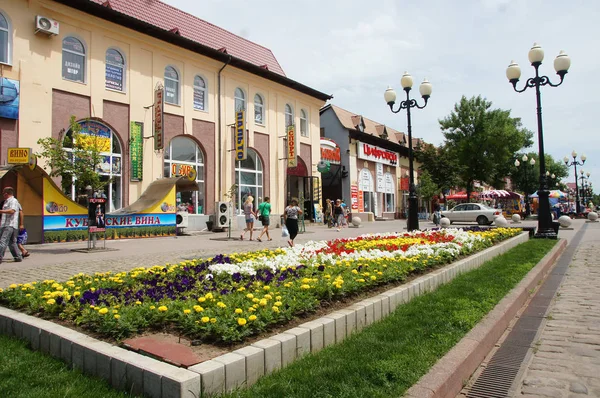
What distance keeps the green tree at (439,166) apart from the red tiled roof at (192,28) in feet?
82.6

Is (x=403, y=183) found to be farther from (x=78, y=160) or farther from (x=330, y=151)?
(x=78, y=160)

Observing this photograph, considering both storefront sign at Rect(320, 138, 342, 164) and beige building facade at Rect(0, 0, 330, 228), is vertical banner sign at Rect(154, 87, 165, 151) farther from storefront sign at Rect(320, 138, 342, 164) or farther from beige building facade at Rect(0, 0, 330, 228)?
storefront sign at Rect(320, 138, 342, 164)

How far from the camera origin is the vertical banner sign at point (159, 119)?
757 inches

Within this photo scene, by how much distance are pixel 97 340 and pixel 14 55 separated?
55.3 ft

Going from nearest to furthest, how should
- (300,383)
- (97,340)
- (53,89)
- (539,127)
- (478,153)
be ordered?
(300,383), (97,340), (539,127), (53,89), (478,153)

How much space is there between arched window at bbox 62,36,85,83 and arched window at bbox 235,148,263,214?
944cm

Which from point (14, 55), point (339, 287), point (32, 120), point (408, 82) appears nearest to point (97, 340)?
point (339, 287)

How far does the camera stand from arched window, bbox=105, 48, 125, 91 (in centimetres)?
1889

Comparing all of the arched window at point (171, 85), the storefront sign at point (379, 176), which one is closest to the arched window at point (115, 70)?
the arched window at point (171, 85)

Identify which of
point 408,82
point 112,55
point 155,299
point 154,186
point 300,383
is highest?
point 112,55

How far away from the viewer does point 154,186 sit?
19094 mm

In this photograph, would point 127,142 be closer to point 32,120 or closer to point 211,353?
point 32,120

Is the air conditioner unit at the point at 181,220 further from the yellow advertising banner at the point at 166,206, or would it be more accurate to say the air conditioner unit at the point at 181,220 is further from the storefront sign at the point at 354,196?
the storefront sign at the point at 354,196

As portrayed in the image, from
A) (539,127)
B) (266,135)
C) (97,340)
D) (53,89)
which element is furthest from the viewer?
(266,135)
